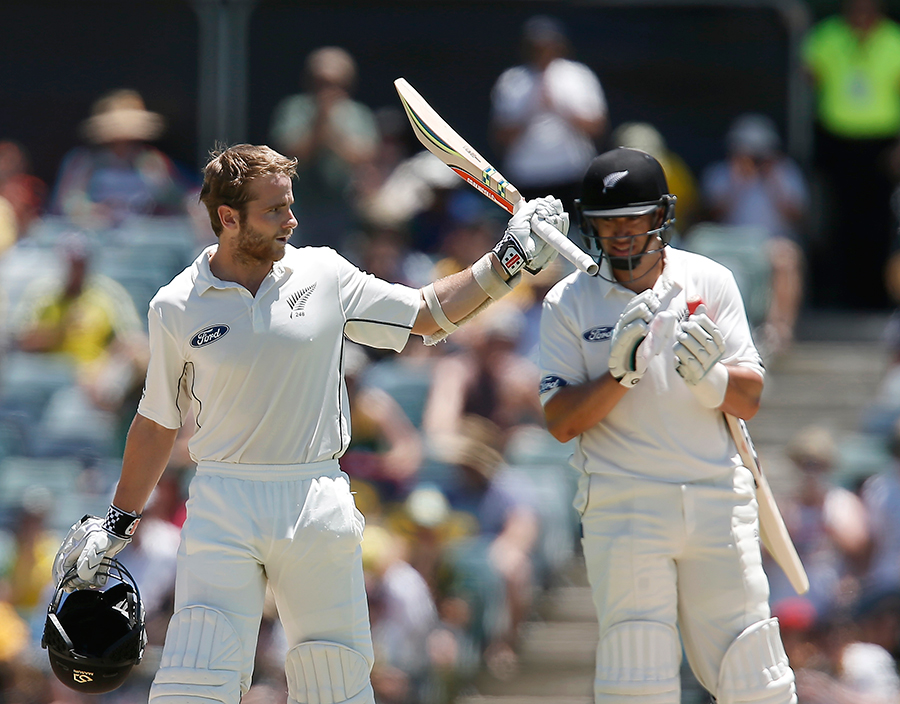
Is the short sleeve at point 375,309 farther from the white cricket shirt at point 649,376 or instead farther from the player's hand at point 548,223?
the white cricket shirt at point 649,376

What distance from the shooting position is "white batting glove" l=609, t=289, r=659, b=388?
3932 mm

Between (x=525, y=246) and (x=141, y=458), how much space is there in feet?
4.14

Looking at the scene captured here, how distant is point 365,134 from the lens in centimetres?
984

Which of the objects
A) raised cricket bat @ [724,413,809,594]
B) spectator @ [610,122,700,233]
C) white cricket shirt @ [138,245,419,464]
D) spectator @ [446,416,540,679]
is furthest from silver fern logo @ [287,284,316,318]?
spectator @ [610,122,700,233]

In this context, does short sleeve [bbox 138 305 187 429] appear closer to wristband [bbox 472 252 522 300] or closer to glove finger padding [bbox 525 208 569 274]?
wristband [bbox 472 252 522 300]

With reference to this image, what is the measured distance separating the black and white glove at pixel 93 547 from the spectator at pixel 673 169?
19.6 ft

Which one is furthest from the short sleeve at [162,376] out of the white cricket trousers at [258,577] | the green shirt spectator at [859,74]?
the green shirt spectator at [859,74]

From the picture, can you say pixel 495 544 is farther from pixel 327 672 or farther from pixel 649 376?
pixel 327 672

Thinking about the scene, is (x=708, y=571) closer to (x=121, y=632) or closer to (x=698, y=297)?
(x=698, y=297)

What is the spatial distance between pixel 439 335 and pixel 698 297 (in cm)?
80

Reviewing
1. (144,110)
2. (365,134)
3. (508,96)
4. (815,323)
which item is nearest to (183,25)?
(144,110)

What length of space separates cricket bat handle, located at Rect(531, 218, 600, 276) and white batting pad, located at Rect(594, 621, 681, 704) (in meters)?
1.05

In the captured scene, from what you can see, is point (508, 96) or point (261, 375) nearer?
point (261, 375)

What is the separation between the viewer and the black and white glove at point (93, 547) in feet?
13.3
